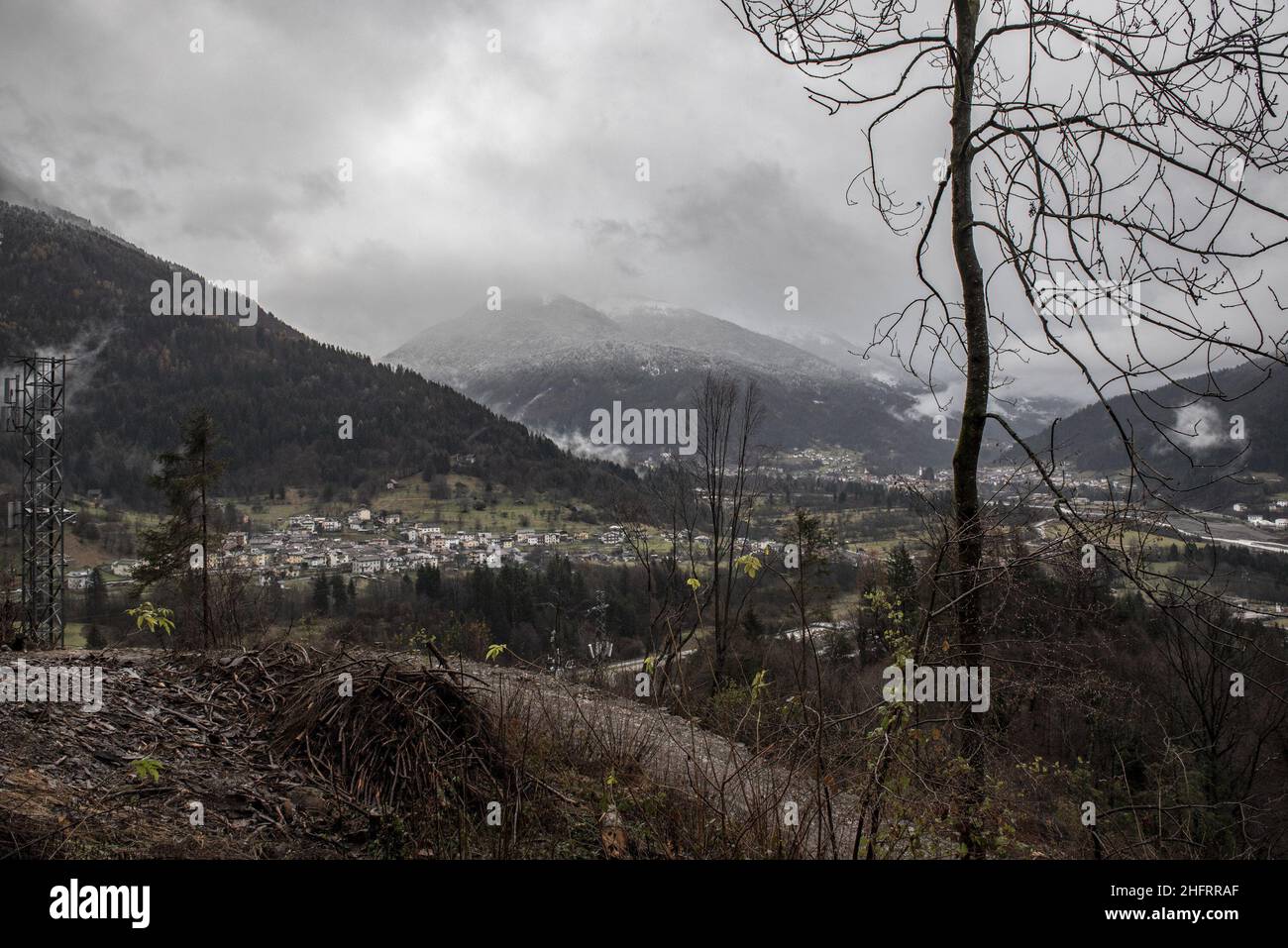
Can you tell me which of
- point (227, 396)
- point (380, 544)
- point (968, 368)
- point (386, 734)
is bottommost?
Answer: point (380, 544)

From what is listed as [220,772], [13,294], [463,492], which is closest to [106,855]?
[220,772]

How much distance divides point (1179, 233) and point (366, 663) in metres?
4.70

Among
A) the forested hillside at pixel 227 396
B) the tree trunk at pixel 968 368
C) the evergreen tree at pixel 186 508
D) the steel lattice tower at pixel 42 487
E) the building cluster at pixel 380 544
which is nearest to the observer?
the tree trunk at pixel 968 368

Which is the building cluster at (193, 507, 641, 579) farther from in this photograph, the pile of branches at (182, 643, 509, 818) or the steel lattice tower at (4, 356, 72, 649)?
→ the pile of branches at (182, 643, 509, 818)

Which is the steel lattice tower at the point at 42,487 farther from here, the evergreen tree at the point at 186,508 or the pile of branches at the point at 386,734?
the pile of branches at the point at 386,734

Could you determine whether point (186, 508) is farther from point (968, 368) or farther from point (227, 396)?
point (227, 396)

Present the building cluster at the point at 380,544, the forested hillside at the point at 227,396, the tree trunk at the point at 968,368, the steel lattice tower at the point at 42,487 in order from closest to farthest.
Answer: the tree trunk at the point at 968,368 → the steel lattice tower at the point at 42,487 → the building cluster at the point at 380,544 → the forested hillside at the point at 227,396

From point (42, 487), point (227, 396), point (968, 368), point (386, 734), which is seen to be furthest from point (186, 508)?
point (227, 396)

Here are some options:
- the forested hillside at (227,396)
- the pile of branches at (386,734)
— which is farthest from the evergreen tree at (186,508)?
the forested hillside at (227,396)

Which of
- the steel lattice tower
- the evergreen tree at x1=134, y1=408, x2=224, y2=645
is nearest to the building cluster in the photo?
the evergreen tree at x1=134, y1=408, x2=224, y2=645

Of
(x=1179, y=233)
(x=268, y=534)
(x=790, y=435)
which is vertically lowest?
(x=268, y=534)
